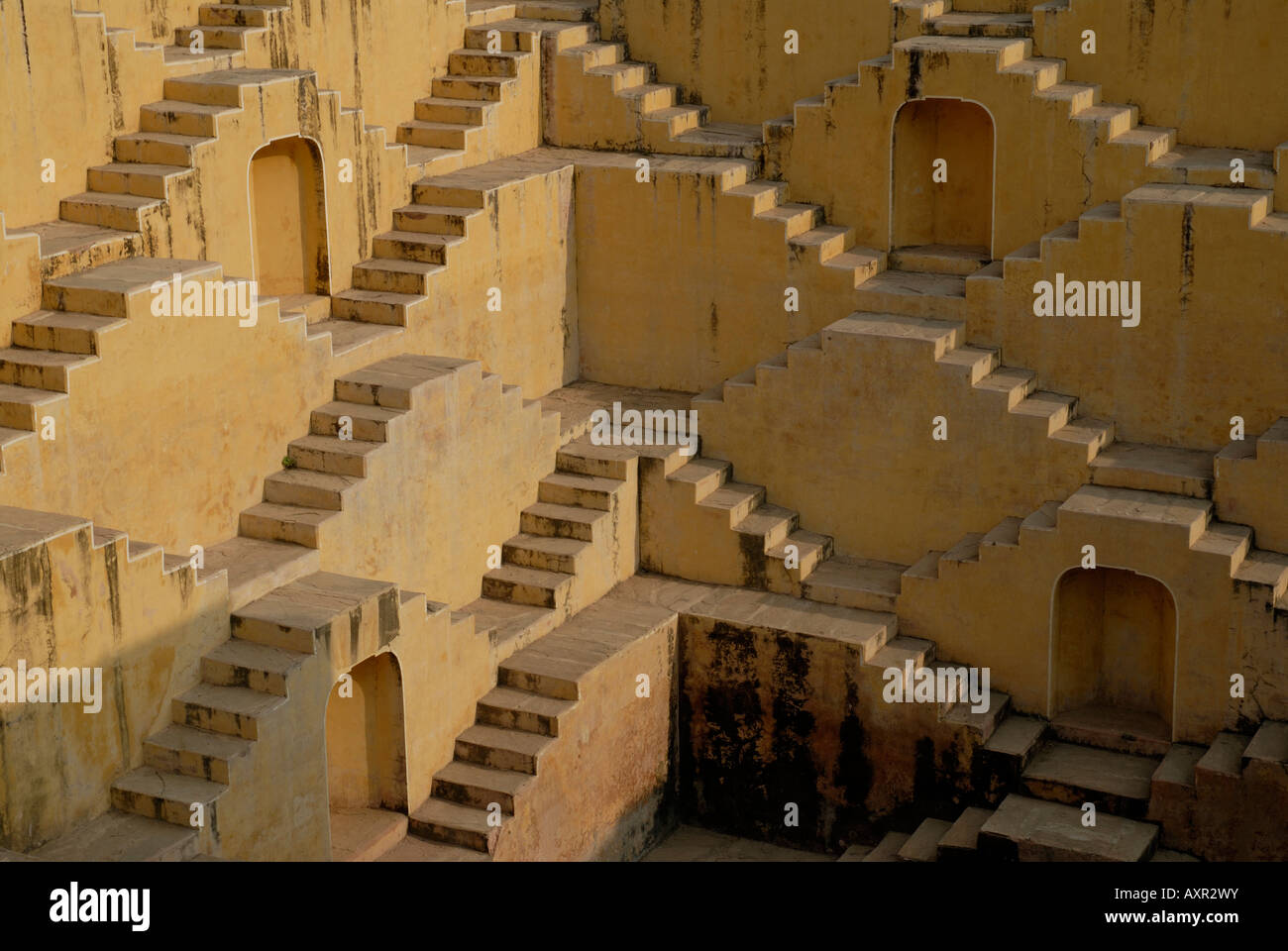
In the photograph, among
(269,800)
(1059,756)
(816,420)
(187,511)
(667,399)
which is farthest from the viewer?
(667,399)

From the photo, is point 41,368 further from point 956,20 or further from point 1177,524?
point 956,20

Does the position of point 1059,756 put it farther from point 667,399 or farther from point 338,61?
point 338,61

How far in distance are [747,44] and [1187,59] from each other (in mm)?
4168

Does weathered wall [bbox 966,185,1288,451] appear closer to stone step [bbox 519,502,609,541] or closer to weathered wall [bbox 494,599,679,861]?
stone step [bbox 519,502,609,541]

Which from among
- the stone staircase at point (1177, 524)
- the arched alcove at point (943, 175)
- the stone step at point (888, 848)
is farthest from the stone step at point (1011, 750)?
the arched alcove at point (943, 175)

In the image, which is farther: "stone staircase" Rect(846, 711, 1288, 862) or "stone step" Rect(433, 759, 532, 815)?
"stone staircase" Rect(846, 711, 1288, 862)

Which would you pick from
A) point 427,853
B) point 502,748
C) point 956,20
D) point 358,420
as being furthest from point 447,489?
point 956,20

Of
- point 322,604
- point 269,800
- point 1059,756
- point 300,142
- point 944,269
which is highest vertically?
point 300,142

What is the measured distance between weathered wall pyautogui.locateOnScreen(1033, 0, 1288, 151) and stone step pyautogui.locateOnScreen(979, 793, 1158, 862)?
602cm

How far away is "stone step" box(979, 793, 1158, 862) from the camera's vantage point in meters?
13.8

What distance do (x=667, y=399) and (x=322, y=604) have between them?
18.5 feet

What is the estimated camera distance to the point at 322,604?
12.6 metres

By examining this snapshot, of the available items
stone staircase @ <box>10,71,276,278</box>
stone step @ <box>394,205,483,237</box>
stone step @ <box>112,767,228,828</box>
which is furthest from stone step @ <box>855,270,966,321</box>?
stone step @ <box>112,767,228,828</box>

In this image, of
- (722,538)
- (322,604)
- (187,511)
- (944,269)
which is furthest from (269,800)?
(944,269)
